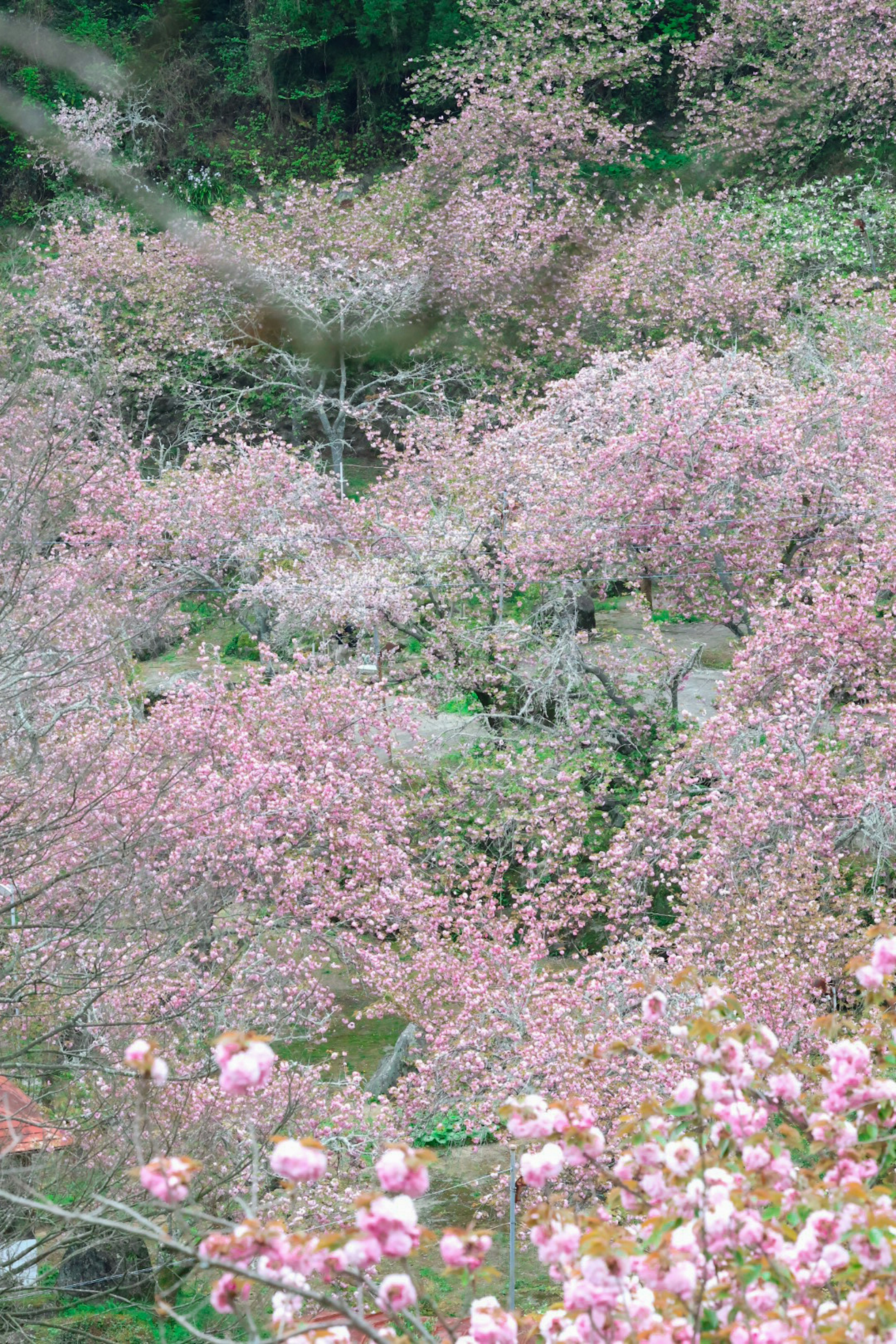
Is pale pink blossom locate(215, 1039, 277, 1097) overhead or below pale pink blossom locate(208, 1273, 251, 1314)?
overhead

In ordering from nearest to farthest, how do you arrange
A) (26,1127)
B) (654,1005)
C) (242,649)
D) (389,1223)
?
(389,1223) < (654,1005) < (26,1127) < (242,649)

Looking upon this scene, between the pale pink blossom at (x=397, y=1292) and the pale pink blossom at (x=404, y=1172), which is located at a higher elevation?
the pale pink blossom at (x=404, y=1172)

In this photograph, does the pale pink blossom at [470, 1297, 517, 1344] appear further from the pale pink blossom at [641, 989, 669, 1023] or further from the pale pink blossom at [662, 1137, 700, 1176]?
the pale pink blossom at [641, 989, 669, 1023]

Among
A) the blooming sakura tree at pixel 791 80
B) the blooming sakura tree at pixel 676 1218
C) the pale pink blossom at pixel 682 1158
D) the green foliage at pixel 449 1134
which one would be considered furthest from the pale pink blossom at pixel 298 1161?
the blooming sakura tree at pixel 791 80

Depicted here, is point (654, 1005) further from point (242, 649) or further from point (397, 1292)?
point (242, 649)

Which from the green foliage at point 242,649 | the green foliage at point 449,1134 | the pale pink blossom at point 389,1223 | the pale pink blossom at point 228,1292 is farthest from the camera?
the green foliage at point 242,649

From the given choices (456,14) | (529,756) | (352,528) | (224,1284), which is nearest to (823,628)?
(529,756)

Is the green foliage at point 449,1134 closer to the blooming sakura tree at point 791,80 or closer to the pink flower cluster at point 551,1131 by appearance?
the pink flower cluster at point 551,1131

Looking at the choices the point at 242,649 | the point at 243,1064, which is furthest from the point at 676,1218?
the point at 242,649

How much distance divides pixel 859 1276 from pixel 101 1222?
5.34 ft

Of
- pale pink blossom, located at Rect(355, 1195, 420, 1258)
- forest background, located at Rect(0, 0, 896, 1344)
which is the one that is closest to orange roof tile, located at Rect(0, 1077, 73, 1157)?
forest background, located at Rect(0, 0, 896, 1344)

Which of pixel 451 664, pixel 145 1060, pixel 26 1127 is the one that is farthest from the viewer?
pixel 451 664

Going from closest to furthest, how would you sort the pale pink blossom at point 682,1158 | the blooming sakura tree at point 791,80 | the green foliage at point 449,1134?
1. the pale pink blossom at point 682,1158
2. the green foliage at point 449,1134
3. the blooming sakura tree at point 791,80

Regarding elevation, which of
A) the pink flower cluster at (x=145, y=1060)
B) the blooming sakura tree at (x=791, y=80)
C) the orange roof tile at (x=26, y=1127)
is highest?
the blooming sakura tree at (x=791, y=80)
